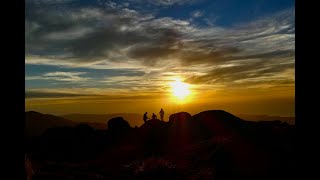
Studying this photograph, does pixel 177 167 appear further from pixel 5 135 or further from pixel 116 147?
pixel 5 135

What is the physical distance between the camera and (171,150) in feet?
119

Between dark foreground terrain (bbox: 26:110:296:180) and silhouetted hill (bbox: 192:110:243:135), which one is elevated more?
silhouetted hill (bbox: 192:110:243:135)

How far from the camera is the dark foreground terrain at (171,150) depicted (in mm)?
23094

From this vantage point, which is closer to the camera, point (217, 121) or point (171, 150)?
point (171, 150)

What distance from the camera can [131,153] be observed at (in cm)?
3778

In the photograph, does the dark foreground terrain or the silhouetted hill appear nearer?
the dark foreground terrain

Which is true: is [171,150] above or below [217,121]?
below

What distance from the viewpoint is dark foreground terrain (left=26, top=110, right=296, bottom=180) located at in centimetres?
2309

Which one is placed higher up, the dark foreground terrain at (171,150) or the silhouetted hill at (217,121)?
the silhouetted hill at (217,121)

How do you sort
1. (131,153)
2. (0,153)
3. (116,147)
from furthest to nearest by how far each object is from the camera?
(116,147) < (131,153) < (0,153)

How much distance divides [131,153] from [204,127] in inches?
440

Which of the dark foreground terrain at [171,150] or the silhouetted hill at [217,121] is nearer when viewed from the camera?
the dark foreground terrain at [171,150]
